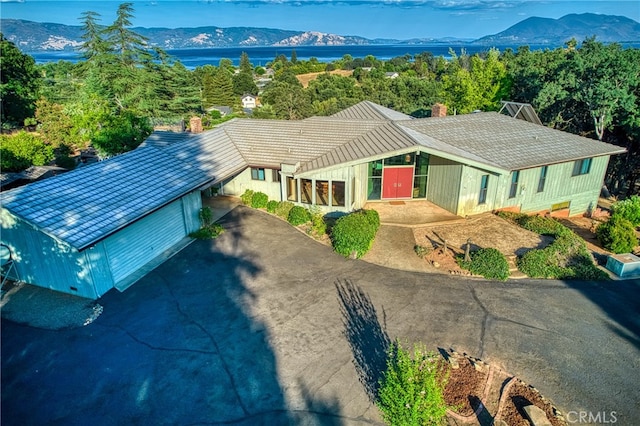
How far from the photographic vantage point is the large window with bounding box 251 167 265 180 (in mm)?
23891

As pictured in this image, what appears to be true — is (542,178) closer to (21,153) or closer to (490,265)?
(490,265)

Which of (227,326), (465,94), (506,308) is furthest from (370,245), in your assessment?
(465,94)

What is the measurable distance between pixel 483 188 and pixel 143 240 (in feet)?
59.9

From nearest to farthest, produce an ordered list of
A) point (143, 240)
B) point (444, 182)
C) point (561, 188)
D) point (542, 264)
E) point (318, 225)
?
point (542, 264), point (143, 240), point (318, 225), point (444, 182), point (561, 188)

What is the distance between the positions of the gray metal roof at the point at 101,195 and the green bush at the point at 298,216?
16.5 ft

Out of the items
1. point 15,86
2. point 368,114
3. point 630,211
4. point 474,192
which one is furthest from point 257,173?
point 15,86

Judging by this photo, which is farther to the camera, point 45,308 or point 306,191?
point 306,191

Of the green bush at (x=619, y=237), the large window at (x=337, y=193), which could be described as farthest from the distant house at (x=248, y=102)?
the green bush at (x=619, y=237)

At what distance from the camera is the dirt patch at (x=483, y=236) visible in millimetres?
18469

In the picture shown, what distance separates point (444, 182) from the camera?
22453 mm

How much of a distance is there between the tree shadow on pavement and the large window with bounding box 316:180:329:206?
23.0ft

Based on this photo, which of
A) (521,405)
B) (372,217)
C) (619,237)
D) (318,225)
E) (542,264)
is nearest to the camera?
(521,405)

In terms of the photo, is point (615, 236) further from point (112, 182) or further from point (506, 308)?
point (112, 182)

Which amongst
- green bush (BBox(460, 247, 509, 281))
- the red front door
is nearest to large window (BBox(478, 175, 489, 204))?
the red front door
